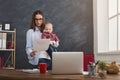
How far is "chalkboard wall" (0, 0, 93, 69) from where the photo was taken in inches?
208

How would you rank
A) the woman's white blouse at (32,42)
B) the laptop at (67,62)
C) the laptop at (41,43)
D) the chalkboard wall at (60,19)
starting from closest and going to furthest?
1. the laptop at (67,62)
2. the laptop at (41,43)
3. the woman's white blouse at (32,42)
4. the chalkboard wall at (60,19)

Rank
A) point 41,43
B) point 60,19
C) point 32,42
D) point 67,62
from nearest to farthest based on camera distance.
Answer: point 67,62 → point 41,43 → point 32,42 → point 60,19

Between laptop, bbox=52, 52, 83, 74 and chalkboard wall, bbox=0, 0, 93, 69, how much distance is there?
3.03m

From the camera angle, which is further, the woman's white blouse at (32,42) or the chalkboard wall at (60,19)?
the chalkboard wall at (60,19)

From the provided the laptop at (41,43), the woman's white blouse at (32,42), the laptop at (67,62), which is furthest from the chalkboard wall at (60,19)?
the laptop at (67,62)

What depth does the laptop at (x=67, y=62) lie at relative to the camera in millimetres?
2299


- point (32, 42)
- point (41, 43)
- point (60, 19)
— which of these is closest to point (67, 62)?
point (41, 43)

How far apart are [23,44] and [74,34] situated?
1053mm

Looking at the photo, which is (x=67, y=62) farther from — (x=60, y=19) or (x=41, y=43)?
(x=60, y=19)

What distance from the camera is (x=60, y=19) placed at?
5.42 m

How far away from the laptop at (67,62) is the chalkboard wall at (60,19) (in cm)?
303

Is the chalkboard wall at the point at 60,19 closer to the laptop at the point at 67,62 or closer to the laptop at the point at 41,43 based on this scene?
the laptop at the point at 41,43

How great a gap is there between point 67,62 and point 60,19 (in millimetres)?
3183

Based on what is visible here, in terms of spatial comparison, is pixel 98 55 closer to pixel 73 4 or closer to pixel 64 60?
pixel 73 4
